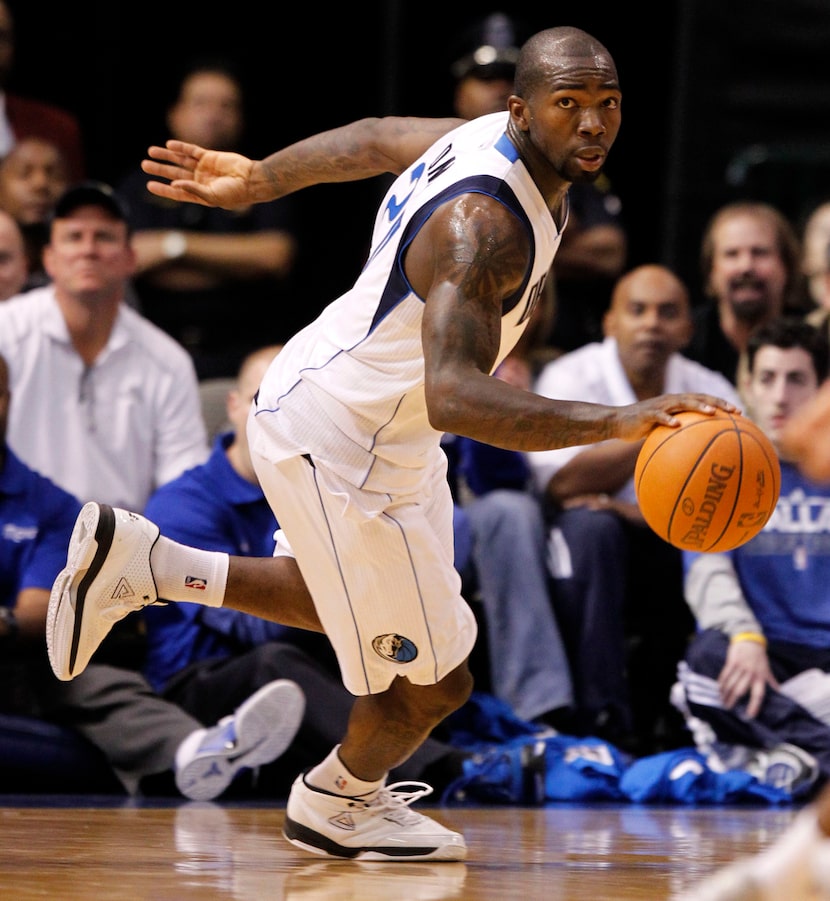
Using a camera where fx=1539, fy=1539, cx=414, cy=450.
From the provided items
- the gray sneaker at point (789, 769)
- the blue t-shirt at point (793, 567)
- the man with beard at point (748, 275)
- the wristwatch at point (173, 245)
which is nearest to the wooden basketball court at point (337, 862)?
the gray sneaker at point (789, 769)

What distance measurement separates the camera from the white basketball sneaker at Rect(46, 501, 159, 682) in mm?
3779

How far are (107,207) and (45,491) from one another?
1.34 m

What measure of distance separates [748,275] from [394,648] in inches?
134

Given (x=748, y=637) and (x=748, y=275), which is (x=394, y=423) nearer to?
(x=748, y=637)

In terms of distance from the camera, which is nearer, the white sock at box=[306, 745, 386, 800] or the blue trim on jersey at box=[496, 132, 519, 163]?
the blue trim on jersey at box=[496, 132, 519, 163]

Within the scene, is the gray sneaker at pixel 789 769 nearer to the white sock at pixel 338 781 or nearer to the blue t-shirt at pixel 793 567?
the blue t-shirt at pixel 793 567

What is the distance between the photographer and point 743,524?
3260 millimetres

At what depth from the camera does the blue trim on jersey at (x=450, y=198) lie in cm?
337

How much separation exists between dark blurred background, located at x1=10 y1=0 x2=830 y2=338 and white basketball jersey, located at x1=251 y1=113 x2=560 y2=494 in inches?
168

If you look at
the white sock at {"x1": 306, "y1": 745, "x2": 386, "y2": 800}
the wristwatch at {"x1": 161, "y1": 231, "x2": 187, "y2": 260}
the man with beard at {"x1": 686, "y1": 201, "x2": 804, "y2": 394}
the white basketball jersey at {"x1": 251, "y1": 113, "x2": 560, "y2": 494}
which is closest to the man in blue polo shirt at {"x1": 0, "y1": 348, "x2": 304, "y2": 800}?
the white sock at {"x1": 306, "y1": 745, "x2": 386, "y2": 800}

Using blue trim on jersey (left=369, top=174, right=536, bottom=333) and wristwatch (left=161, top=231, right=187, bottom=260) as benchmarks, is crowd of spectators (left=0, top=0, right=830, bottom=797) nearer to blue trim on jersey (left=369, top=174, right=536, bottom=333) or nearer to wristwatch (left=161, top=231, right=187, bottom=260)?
wristwatch (left=161, top=231, right=187, bottom=260)

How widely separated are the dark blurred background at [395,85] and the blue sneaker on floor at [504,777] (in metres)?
3.38

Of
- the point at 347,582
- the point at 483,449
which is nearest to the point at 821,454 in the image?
the point at 347,582

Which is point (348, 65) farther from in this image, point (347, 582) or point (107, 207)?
point (347, 582)
